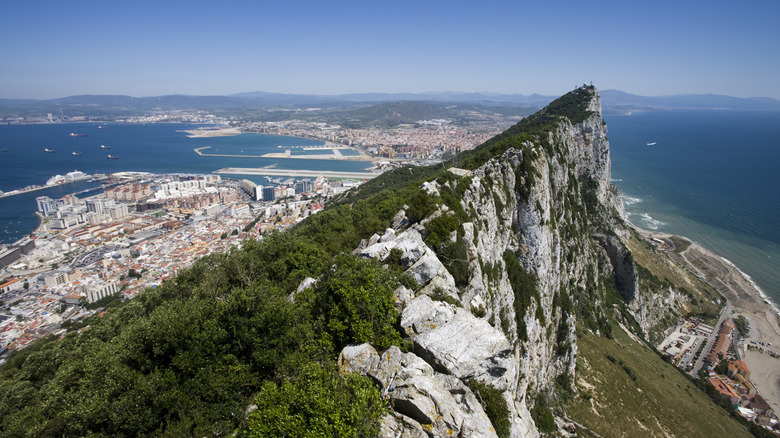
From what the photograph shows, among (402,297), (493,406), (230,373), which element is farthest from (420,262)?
(230,373)

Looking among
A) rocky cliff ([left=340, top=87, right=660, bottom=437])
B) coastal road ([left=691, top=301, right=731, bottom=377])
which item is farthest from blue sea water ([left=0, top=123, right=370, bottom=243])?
coastal road ([left=691, top=301, right=731, bottom=377])

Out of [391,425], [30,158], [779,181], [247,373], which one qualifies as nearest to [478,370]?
[391,425]

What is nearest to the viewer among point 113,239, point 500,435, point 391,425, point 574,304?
point 391,425

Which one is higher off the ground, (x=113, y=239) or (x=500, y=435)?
(x=500, y=435)

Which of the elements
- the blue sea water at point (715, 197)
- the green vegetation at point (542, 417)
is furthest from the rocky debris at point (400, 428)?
the blue sea water at point (715, 197)

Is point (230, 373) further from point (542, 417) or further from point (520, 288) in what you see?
point (542, 417)

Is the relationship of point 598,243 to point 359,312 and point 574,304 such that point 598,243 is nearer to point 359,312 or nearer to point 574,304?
point 574,304

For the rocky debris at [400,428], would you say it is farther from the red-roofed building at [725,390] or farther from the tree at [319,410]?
the red-roofed building at [725,390]
